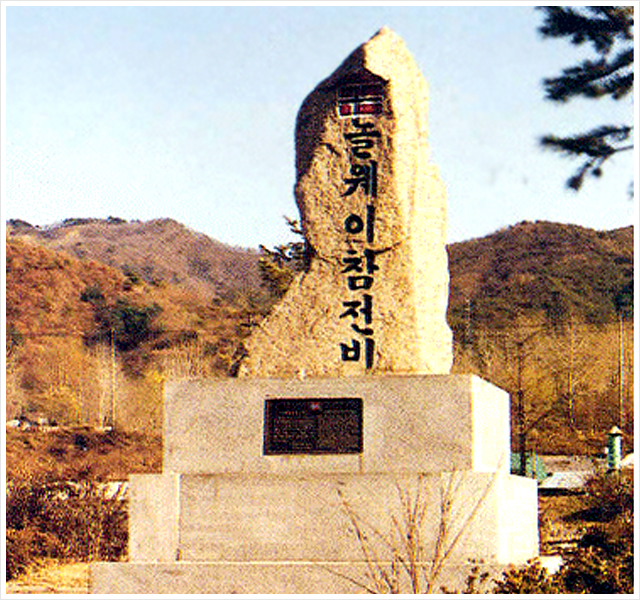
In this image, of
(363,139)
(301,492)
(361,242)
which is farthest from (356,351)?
(363,139)

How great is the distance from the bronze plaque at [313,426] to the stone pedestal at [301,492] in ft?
0.15

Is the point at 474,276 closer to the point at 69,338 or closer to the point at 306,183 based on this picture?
the point at 69,338

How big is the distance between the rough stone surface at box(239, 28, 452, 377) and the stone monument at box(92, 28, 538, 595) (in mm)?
13

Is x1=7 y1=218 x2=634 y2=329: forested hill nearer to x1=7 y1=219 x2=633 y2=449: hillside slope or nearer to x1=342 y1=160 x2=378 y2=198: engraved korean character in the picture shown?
x1=7 y1=219 x2=633 y2=449: hillside slope

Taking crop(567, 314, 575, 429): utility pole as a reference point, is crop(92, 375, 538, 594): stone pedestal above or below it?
below

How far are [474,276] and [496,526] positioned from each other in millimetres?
48770

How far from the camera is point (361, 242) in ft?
34.7

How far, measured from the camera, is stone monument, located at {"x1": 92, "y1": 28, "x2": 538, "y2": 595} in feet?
31.9

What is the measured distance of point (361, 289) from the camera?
413 inches

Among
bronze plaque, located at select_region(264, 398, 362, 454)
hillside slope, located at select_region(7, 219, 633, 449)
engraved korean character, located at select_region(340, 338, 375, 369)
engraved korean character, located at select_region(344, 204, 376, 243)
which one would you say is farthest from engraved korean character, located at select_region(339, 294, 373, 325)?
hillside slope, located at select_region(7, 219, 633, 449)

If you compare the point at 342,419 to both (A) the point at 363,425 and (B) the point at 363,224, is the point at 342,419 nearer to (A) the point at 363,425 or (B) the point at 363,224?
(A) the point at 363,425

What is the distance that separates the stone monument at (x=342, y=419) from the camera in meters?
9.71

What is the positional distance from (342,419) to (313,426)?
222 millimetres

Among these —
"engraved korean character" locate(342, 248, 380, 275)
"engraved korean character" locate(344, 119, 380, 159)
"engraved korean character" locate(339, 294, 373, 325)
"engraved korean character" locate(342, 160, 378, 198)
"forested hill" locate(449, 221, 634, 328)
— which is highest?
"forested hill" locate(449, 221, 634, 328)
